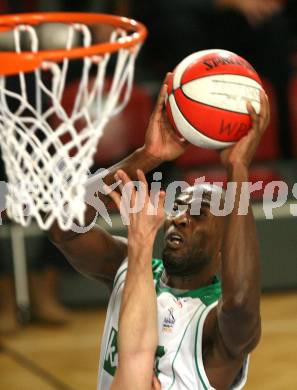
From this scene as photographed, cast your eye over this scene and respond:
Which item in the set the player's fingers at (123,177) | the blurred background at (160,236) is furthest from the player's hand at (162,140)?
the blurred background at (160,236)

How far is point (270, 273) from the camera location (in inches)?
243

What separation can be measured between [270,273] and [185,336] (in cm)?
315

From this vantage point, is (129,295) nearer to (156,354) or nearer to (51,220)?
(156,354)

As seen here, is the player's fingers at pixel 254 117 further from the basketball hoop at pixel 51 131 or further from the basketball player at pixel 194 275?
the basketball hoop at pixel 51 131

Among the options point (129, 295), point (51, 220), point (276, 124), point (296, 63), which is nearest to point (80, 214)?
point (51, 220)

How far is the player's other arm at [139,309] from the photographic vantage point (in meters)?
2.96

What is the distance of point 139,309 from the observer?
2982 mm

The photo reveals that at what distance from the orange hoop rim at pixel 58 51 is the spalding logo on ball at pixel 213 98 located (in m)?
0.32

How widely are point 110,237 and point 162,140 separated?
1.35 feet

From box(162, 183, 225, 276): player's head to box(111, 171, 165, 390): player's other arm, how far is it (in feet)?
0.65

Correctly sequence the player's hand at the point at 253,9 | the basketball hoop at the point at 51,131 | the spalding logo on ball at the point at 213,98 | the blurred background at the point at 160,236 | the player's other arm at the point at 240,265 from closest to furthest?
the player's other arm at the point at 240,265 < the spalding logo on ball at the point at 213,98 < the basketball hoop at the point at 51,131 < the blurred background at the point at 160,236 < the player's hand at the point at 253,9

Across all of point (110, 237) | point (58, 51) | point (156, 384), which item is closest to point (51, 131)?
point (58, 51)

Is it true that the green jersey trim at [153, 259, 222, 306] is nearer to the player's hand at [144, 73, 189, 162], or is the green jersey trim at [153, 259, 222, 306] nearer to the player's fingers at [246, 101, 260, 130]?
the player's hand at [144, 73, 189, 162]

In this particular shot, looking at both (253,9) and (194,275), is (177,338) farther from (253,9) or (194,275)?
(253,9)
